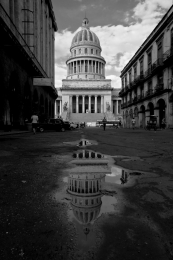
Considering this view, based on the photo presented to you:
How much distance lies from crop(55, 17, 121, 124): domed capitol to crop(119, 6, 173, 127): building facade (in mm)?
31647

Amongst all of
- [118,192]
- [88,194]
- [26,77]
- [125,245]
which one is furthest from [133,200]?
[26,77]

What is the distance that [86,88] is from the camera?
7212 centimetres

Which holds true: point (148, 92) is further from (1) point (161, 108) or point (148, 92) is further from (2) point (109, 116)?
(2) point (109, 116)

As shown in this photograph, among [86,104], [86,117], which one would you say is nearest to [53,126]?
[86,117]

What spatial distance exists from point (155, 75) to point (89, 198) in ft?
97.4

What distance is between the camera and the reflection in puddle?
116cm

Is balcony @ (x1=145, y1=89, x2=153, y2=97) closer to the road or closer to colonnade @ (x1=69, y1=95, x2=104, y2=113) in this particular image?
the road

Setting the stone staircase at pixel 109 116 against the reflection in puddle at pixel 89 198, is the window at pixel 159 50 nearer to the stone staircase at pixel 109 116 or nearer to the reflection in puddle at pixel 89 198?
the reflection in puddle at pixel 89 198

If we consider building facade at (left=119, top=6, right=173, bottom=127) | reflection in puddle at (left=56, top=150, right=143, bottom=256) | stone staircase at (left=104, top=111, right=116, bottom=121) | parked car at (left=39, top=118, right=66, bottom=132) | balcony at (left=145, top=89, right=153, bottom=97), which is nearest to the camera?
reflection in puddle at (left=56, top=150, right=143, bottom=256)

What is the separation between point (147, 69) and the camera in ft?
102

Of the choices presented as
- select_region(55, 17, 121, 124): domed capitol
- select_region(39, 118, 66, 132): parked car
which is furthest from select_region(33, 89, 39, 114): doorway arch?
select_region(55, 17, 121, 124): domed capitol

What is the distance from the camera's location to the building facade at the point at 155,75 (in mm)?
23984

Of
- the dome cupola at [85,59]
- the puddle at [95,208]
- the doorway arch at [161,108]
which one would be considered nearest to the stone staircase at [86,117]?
the dome cupola at [85,59]

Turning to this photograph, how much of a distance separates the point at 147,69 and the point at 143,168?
31.4m
